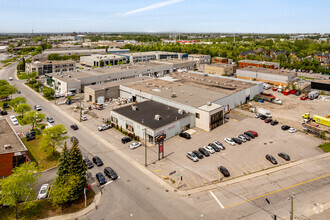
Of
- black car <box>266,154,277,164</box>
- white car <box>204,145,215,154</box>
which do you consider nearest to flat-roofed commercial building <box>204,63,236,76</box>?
white car <box>204,145,215,154</box>

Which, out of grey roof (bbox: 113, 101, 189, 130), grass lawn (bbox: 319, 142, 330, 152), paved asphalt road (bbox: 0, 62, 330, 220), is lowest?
paved asphalt road (bbox: 0, 62, 330, 220)

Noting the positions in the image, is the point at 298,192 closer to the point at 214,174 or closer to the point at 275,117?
the point at 214,174

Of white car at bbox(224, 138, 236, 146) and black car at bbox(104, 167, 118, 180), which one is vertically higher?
white car at bbox(224, 138, 236, 146)

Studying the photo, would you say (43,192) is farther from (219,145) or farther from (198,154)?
(219,145)

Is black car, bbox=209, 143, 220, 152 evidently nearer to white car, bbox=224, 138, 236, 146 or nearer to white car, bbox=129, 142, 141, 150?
white car, bbox=224, 138, 236, 146

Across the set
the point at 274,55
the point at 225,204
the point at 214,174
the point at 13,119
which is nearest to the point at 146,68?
the point at 13,119

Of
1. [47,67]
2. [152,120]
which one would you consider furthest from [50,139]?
[47,67]

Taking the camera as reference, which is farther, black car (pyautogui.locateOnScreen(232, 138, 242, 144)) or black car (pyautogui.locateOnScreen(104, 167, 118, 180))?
black car (pyautogui.locateOnScreen(232, 138, 242, 144))

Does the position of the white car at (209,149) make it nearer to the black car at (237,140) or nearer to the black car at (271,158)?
the black car at (237,140)
